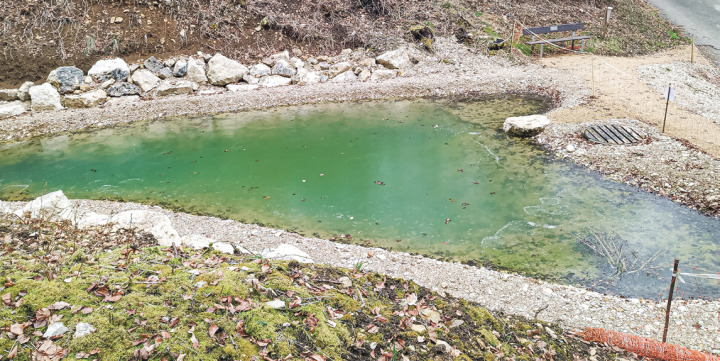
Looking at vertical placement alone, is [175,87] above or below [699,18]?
below

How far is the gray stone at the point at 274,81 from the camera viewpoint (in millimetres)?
16281

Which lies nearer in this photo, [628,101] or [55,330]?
[55,330]

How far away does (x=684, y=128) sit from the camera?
36.6ft

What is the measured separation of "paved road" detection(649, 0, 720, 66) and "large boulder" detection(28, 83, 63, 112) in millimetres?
24021

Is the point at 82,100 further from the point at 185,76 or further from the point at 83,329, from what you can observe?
the point at 83,329

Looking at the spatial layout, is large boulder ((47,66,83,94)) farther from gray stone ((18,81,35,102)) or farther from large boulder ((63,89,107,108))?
gray stone ((18,81,35,102))

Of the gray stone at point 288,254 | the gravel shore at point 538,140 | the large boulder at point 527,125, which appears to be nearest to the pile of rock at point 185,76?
the gravel shore at point 538,140

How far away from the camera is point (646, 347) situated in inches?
187

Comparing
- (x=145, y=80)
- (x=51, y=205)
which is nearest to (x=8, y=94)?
(x=145, y=80)

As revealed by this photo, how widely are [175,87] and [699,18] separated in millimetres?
24680

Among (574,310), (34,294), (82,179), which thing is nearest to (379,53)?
(82,179)

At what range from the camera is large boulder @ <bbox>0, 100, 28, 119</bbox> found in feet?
46.6

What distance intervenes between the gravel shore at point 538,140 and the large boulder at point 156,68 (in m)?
1.55

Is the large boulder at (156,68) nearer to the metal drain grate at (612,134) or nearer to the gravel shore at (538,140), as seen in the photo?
the gravel shore at (538,140)
